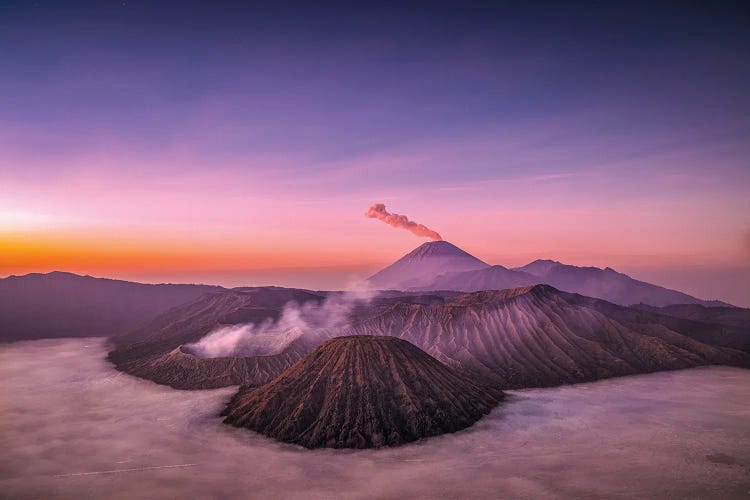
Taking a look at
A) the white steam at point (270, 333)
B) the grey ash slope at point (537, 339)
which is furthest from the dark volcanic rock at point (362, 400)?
the white steam at point (270, 333)

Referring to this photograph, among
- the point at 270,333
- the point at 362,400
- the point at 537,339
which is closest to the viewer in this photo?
the point at 362,400

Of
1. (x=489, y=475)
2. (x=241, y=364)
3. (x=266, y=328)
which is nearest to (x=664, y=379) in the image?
(x=489, y=475)

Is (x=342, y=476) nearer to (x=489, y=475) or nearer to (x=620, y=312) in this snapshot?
(x=489, y=475)

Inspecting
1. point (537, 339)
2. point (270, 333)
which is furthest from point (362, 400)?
point (537, 339)

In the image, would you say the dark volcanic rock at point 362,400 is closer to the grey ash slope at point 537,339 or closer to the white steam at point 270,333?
the grey ash slope at point 537,339

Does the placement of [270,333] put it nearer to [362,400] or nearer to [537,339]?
[362,400]
